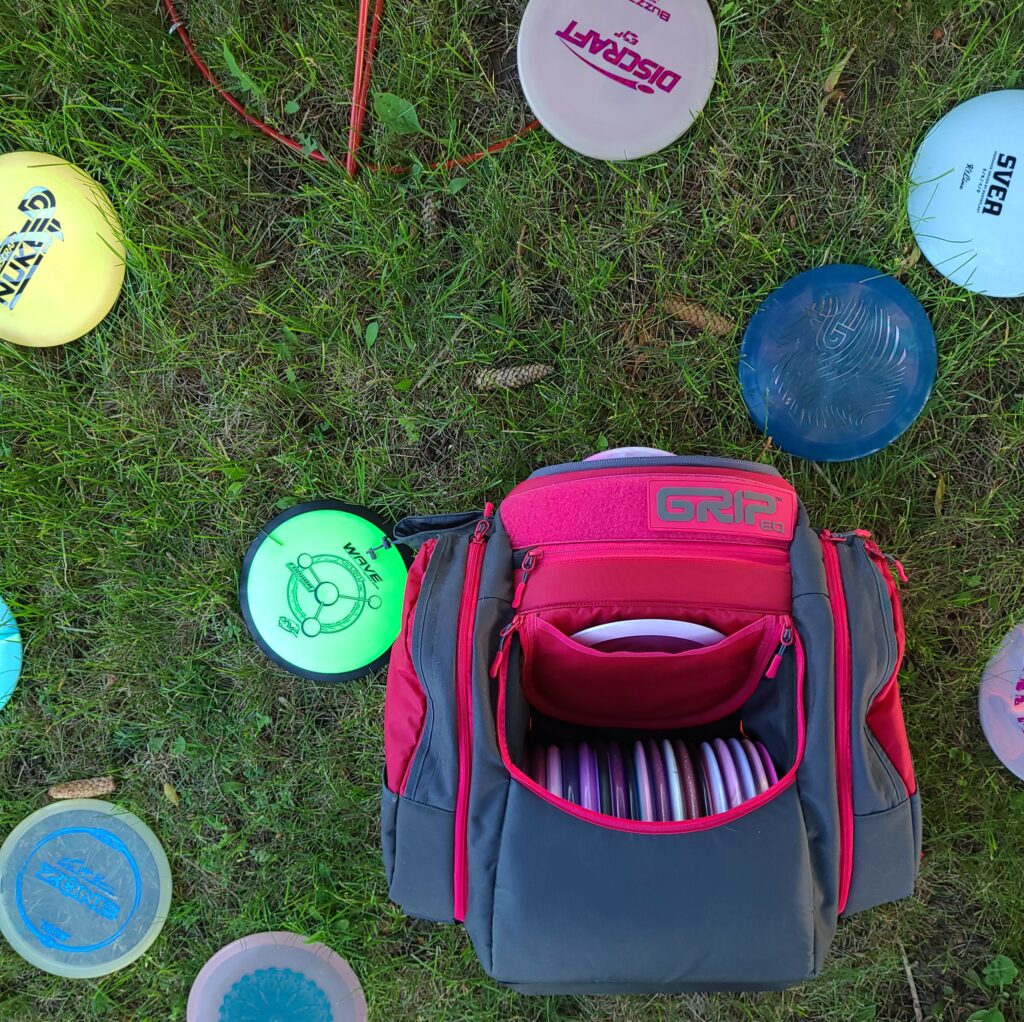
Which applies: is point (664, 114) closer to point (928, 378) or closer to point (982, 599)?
point (928, 378)

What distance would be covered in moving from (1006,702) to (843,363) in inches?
28.9

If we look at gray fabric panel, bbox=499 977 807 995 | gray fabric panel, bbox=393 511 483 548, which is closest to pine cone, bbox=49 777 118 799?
gray fabric panel, bbox=393 511 483 548

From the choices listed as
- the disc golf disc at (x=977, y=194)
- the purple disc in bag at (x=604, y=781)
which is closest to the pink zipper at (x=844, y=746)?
the purple disc in bag at (x=604, y=781)

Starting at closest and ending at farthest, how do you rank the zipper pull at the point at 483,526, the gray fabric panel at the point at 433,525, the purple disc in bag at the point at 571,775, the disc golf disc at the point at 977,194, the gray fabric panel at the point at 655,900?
the gray fabric panel at the point at 655,900
the purple disc in bag at the point at 571,775
the zipper pull at the point at 483,526
the gray fabric panel at the point at 433,525
the disc golf disc at the point at 977,194

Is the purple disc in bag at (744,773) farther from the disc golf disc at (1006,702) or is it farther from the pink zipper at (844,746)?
the disc golf disc at (1006,702)

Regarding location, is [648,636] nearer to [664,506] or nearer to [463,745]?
[664,506]

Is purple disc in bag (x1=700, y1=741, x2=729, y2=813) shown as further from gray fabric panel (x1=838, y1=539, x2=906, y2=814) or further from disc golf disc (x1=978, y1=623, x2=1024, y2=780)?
disc golf disc (x1=978, y1=623, x2=1024, y2=780)

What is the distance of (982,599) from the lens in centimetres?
158

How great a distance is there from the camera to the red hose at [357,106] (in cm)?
152

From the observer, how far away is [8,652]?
1.61 meters

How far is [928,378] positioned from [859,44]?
2.12 feet

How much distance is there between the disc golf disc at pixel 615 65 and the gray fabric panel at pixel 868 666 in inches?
35.6

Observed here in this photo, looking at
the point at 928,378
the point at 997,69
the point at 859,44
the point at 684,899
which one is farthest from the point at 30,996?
the point at 997,69

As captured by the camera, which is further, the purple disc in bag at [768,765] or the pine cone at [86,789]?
the pine cone at [86,789]
